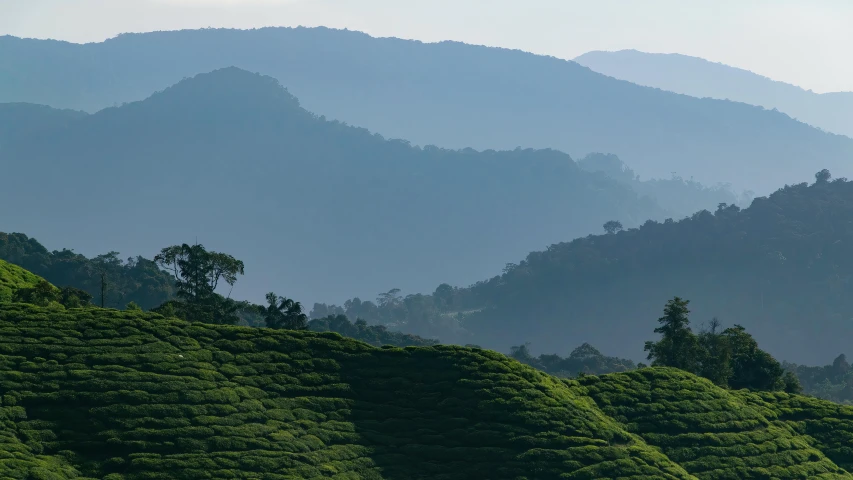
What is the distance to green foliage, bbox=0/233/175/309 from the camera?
384 ft

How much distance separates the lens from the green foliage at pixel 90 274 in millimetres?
116938

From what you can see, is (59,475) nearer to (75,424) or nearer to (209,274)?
(75,424)

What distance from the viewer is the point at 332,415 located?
43.2 meters

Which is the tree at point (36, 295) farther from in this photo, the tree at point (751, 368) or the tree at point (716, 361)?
the tree at point (751, 368)

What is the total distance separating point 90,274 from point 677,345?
7949 cm

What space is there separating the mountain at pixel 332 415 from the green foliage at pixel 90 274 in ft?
235

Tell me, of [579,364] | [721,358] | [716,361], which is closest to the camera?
[721,358]

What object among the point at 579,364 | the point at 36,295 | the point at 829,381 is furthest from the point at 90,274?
the point at 829,381

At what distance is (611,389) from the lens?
164 feet

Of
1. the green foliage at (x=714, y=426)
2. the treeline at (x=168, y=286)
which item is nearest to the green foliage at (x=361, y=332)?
the treeline at (x=168, y=286)

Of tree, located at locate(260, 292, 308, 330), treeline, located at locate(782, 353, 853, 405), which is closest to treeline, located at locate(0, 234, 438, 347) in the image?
tree, located at locate(260, 292, 308, 330)

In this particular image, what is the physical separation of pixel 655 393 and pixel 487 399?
10802mm

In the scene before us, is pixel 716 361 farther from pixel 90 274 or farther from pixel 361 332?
pixel 90 274

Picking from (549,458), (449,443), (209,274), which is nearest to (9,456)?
(449,443)
